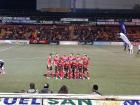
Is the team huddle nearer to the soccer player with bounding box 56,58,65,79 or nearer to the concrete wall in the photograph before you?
the soccer player with bounding box 56,58,65,79

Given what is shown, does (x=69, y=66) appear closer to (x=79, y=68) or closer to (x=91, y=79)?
(x=79, y=68)

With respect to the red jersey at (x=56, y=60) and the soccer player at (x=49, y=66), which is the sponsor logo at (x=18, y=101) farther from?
the soccer player at (x=49, y=66)

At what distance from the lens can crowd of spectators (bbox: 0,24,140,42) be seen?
8225cm

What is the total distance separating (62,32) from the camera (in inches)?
3273

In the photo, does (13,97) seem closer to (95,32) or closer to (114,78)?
(114,78)

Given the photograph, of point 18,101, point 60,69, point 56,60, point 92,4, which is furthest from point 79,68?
point 92,4

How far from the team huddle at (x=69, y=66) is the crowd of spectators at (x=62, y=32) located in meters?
50.7

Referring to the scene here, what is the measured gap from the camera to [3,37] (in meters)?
82.4

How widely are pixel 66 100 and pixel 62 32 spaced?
7129cm

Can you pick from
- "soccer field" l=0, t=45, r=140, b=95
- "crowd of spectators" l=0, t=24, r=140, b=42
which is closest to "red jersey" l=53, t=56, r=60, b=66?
"soccer field" l=0, t=45, r=140, b=95

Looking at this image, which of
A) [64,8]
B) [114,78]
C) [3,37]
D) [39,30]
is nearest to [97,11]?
[64,8]

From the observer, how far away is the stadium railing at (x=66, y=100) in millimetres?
11859

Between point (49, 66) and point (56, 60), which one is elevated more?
point (56, 60)

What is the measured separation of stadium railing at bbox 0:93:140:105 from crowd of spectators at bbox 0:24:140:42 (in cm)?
6961
